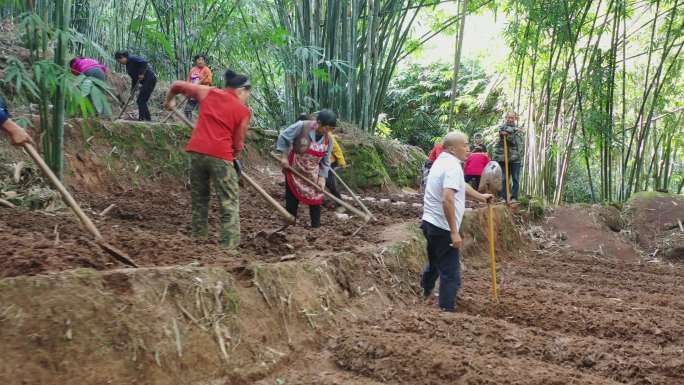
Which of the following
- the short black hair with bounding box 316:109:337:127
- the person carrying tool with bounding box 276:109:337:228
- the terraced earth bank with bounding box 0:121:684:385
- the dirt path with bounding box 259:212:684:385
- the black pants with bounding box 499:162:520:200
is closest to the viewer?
the terraced earth bank with bounding box 0:121:684:385

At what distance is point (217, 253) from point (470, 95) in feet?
46.2

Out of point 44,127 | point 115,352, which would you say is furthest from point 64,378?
point 44,127

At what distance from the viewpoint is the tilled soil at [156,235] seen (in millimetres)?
2799

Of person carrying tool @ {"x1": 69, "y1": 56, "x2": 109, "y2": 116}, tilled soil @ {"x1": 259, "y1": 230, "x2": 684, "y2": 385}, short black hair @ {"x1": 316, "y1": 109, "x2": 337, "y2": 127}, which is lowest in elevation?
tilled soil @ {"x1": 259, "y1": 230, "x2": 684, "y2": 385}

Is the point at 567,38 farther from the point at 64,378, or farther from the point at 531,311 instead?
the point at 64,378

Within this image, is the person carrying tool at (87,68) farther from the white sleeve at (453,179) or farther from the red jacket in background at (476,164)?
the red jacket in background at (476,164)

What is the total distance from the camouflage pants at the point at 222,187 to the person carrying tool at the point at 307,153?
1006mm

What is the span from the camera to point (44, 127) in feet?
13.6

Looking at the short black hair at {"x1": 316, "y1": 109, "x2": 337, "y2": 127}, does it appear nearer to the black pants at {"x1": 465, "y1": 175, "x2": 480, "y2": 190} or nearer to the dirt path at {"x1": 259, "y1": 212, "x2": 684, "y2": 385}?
the dirt path at {"x1": 259, "y1": 212, "x2": 684, "y2": 385}

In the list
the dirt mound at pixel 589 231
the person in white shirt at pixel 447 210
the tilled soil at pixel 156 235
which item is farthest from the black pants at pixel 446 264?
the dirt mound at pixel 589 231

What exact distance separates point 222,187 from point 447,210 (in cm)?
139

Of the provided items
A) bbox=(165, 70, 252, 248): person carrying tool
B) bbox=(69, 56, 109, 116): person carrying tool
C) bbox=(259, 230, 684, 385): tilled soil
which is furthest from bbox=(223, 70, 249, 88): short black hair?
bbox=(69, 56, 109, 116): person carrying tool

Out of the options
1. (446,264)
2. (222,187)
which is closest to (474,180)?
(446,264)

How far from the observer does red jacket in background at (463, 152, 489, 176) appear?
7941mm
